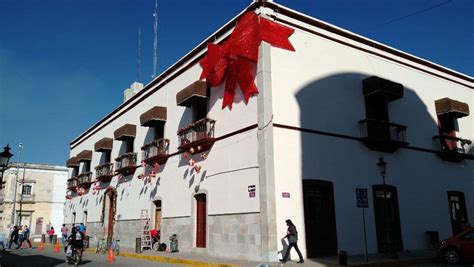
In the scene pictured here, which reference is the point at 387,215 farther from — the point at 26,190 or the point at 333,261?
the point at 26,190

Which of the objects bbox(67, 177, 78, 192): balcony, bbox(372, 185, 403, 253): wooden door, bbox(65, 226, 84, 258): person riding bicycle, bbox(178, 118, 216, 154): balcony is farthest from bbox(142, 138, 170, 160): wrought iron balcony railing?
bbox(67, 177, 78, 192): balcony

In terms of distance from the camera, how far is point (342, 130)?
1658cm

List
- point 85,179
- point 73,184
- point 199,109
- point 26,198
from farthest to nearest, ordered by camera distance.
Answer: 1. point 26,198
2. point 73,184
3. point 85,179
4. point 199,109

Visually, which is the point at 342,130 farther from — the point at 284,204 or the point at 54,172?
the point at 54,172

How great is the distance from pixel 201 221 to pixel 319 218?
17.4ft

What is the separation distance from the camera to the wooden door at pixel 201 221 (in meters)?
17.4

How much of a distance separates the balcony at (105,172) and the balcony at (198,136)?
10488mm

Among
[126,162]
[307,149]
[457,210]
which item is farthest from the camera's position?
[126,162]

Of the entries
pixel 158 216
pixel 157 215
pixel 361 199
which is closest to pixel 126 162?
pixel 157 215

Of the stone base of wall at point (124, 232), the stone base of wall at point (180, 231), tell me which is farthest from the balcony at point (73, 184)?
the stone base of wall at point (180, 231)

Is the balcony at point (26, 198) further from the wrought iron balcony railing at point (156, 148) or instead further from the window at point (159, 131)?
the window at point (159, 131)

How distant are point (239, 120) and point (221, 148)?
59.7 inches

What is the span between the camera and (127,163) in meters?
25.0

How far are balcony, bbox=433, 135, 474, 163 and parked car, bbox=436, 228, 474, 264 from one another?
22.5ft
